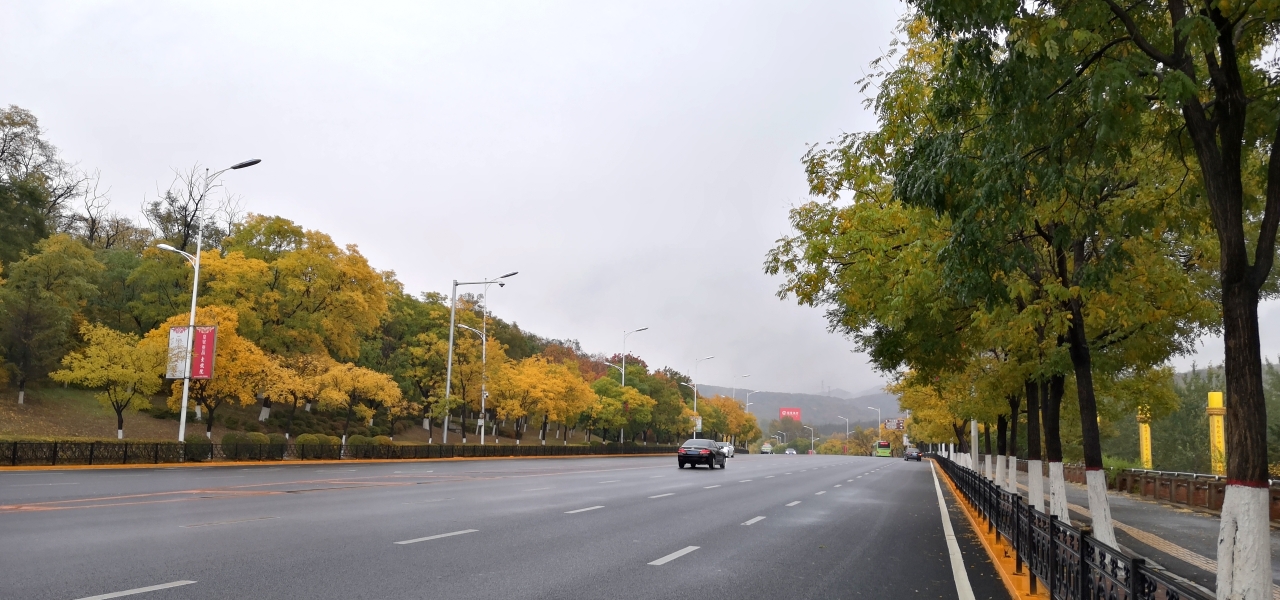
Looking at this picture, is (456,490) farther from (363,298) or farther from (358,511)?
(363,298)

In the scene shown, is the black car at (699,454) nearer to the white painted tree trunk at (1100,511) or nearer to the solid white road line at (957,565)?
the solid white road line at (957,565)

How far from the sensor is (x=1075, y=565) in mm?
6926

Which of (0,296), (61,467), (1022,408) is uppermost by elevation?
(0,296)

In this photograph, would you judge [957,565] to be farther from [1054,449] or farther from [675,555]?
[1054,449]

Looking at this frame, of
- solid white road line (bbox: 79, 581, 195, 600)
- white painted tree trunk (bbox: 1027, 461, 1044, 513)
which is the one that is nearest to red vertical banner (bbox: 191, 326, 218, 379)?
solid white road line (bbox: 79, 581, 195, 600)

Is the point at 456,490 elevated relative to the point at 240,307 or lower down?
lower down

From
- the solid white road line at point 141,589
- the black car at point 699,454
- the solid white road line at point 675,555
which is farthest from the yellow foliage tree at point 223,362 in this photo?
the solid white road line at point 141,589

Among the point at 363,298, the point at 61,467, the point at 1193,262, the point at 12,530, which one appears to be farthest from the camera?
the point at 363,298

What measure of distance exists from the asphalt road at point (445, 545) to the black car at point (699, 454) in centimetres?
2411

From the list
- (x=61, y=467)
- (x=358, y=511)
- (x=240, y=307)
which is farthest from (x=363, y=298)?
(x=358, y=511)

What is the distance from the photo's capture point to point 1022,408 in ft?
119

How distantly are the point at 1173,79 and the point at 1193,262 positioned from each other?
8.68 metres

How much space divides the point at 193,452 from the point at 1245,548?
1436 inches

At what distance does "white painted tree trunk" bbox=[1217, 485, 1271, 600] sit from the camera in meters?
5.78
